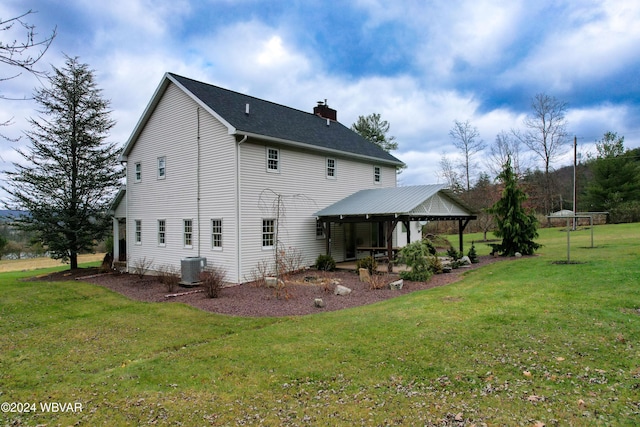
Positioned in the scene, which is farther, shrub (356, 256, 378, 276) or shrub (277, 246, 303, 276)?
shrub (277, 246, 303, 276)

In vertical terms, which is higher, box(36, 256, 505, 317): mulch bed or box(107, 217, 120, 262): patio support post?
box(107, 217, 120, 262): patio support post

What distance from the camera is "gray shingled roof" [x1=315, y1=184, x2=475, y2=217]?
15.3 m

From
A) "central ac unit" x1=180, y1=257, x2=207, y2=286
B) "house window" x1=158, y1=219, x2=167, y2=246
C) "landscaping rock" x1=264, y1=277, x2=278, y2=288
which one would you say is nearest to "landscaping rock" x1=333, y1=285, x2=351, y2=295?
"landscaping rock" x1=264, y1=277, x2=278, y2=288

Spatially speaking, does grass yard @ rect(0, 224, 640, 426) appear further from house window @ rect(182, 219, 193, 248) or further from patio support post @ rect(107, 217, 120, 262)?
patio support post @ rect(107, 217, 120, 262)

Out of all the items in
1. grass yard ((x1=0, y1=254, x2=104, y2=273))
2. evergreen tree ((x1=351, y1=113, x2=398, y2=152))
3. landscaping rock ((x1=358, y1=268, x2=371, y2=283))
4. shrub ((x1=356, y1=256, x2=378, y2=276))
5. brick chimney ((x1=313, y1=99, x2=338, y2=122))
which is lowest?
grass yard ((x1=0, y1=254, x2=104, y2=273))

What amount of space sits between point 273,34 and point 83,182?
13567mm

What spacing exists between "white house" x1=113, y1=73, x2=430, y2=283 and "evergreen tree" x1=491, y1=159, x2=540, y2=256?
249 inches

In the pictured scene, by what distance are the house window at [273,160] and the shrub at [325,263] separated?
4339 millimetres

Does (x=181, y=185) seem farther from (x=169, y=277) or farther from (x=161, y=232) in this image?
(x=169, y=277)

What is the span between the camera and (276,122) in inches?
676

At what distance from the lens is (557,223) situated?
38.3 metres

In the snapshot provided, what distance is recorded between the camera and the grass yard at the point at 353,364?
4.26 m

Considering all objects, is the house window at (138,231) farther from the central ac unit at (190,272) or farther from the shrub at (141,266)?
the central ac unit at (190,272)

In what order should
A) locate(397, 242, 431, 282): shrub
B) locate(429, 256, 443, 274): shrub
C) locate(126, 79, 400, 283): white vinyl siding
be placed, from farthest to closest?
locate(429, 256, 443, 274): shrub < locate(126, 79, 400, 283): white vinyl siding < locate(397, 242, 431, 282): shrub
